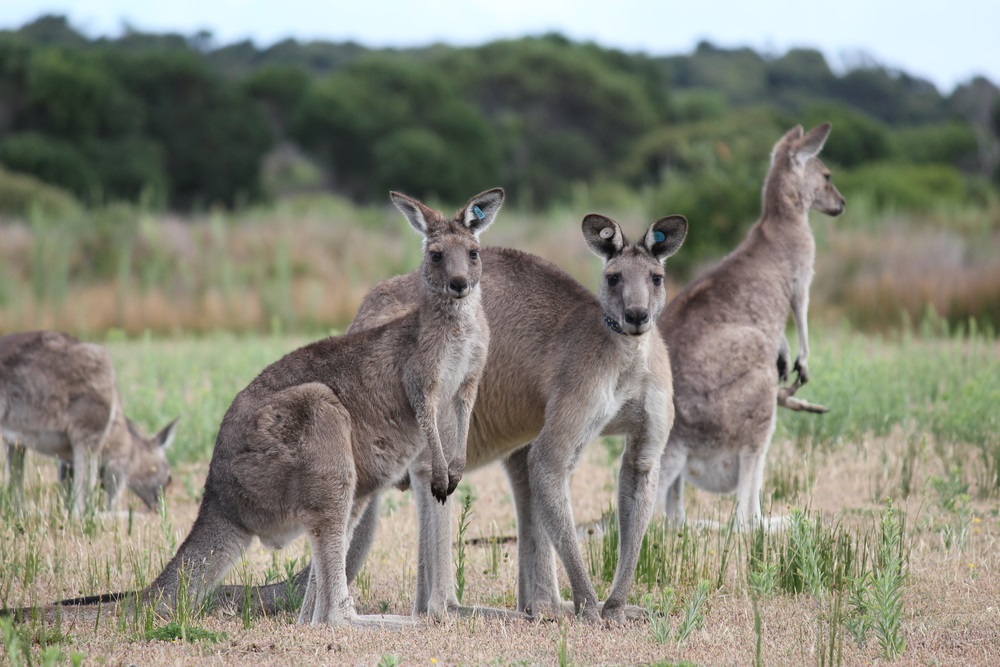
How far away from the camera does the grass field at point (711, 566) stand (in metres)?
4.19

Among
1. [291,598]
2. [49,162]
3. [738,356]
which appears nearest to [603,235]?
[738,356]

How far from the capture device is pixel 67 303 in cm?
1484

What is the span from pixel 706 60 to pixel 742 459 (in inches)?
2092

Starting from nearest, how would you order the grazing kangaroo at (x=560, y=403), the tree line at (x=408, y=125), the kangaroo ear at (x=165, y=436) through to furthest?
the grazing kangaroo at (x=560, y=403)
the kangaroo ear at (x=165, y=436)
the tree line at (x=408, y=125)

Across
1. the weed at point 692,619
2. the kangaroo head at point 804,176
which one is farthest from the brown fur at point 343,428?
the kangaroo head at point 804,176

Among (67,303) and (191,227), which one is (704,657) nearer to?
(67,303)

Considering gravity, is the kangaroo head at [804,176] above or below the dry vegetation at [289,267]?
below

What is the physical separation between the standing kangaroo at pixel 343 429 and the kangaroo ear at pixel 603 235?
369 millimetres

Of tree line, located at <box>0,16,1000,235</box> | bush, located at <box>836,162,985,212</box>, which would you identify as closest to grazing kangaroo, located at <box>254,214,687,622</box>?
bush, located at <box>836,162,985,212</box>

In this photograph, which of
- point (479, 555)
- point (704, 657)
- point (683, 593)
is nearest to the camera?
point (704, 657)

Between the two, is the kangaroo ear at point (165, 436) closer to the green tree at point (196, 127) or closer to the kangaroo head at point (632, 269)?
the kangaroo head at point (632, 269)

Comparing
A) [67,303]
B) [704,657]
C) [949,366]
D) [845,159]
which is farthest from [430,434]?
[845,159]

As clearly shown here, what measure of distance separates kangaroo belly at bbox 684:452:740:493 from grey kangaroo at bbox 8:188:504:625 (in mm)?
1874

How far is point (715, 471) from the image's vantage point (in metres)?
6.32
